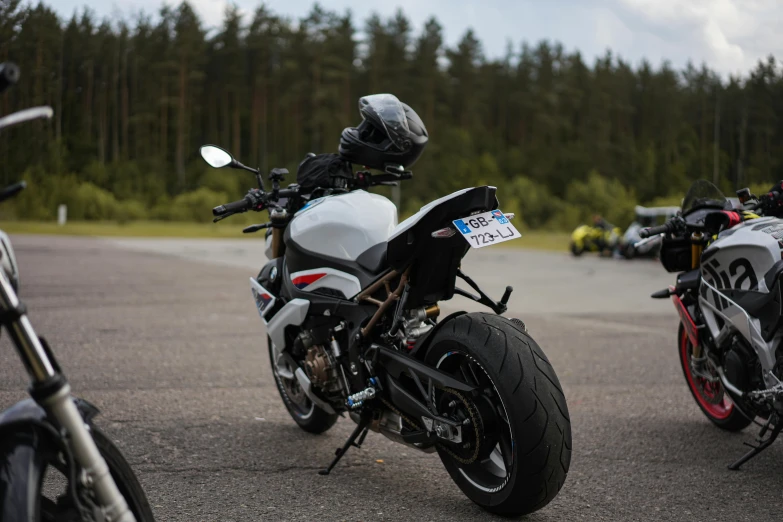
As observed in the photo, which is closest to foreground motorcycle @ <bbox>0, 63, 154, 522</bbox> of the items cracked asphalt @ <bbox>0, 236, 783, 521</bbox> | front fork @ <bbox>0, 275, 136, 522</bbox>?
front fork @ <bbox>0, 275, 136, 522</bbox>

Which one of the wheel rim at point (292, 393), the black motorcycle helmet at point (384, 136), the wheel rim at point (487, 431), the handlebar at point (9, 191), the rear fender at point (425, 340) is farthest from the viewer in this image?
the wheel rim at point (292, 393)

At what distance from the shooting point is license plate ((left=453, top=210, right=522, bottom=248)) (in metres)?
3.18

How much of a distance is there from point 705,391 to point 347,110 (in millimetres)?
59028

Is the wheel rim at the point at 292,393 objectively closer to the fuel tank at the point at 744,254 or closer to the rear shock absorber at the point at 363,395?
the rear shock absorber at the point at 363,395

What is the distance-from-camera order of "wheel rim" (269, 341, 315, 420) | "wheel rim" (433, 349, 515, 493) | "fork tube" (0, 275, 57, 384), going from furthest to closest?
"wheel rim" (269, 341, 315, 420), "wheel rim" (433, 349, 515, 493), "fork tube" (0, 275, 57, 384)

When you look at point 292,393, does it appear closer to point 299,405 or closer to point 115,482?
point 299,405

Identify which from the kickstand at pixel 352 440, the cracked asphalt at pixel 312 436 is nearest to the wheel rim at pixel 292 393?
the cracked asphalt at pixel 312 436

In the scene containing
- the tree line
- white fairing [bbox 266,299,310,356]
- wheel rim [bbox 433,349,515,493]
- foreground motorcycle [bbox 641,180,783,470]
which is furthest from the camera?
the tree line

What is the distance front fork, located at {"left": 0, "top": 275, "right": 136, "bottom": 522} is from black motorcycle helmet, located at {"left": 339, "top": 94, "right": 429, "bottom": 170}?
247 centimetres

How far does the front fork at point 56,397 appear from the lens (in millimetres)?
2002

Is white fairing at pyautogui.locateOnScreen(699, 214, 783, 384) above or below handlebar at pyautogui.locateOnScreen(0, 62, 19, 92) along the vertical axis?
below

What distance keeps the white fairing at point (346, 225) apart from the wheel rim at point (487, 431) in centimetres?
79

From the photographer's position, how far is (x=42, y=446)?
2.07 m

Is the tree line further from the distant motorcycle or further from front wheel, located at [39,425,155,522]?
front wheel, located at [39,425,155,522]
